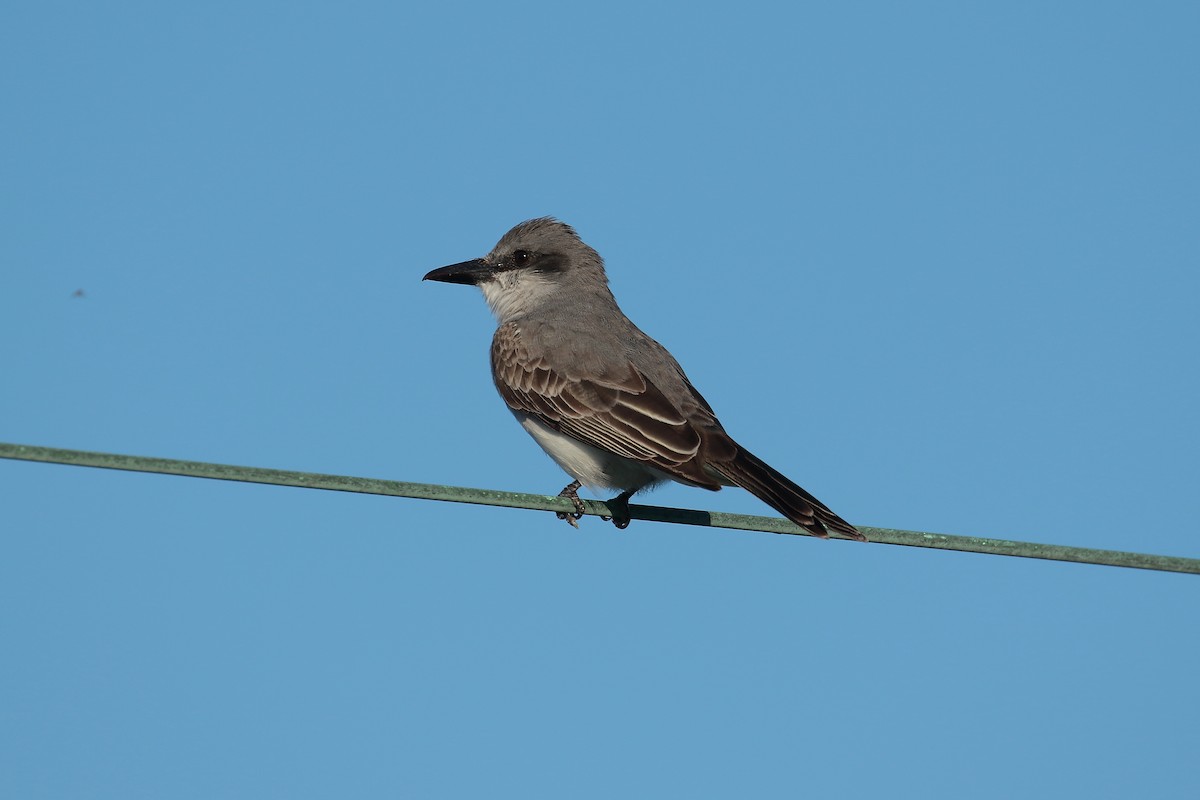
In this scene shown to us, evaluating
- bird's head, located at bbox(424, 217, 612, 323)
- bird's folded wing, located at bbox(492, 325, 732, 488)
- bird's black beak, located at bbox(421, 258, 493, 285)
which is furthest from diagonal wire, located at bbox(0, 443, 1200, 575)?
bird's black beak, located at bbox(421, 258, 493, 285)

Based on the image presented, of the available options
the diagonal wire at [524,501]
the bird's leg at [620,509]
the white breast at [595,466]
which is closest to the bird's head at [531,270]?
the white breast at [595,466]

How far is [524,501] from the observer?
19.3 ft

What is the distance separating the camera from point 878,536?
602 cm

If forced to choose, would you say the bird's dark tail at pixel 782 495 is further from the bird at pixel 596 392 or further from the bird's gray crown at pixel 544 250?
the bird's gray crown at pixel 544 250

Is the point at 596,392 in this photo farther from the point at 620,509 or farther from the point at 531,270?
the point at 531,270

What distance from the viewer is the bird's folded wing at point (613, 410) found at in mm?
7562

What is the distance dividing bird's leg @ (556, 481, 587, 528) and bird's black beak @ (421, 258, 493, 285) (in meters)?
2.50

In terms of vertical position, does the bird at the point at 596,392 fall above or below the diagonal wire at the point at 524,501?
above

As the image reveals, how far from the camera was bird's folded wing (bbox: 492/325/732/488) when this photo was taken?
756cm

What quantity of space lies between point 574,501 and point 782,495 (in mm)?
1110

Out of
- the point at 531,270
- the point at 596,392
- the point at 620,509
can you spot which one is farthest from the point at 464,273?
the point at 620,509

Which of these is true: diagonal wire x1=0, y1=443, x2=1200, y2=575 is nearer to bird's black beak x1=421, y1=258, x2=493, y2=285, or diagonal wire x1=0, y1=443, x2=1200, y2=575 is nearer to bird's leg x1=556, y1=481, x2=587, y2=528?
bird's leg x1=556, y1=481, x2=587, y2=528

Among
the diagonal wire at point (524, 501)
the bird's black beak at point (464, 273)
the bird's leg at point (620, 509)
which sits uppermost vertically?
the bird's black beak at point (464, 273)

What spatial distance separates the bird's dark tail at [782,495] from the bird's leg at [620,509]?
616 mm
